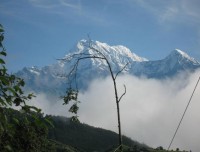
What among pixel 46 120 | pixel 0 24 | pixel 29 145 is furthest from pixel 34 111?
pixel 29 145

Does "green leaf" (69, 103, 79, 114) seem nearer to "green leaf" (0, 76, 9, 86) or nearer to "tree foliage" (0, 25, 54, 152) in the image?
"tree foliage" (0, 25, 54, 152)

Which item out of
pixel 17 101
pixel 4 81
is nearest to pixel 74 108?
pixel 17 101

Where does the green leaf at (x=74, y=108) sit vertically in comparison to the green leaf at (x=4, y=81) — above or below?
above

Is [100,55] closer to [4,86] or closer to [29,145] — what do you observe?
[4,86]

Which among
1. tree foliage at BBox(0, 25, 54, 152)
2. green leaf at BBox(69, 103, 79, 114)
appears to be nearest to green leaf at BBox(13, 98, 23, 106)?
tree foliage at BBox(0, 25, 54, 152)

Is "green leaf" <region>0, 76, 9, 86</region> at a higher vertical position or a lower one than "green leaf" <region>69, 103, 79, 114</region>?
lower

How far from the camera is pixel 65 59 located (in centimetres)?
1216

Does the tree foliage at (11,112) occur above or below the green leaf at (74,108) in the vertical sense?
below

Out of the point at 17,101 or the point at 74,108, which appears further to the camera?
the point at 74,108

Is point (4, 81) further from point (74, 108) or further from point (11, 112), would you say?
point (74, 108)

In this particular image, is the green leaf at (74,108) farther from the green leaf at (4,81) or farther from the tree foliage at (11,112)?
the green leaf at (4,81)

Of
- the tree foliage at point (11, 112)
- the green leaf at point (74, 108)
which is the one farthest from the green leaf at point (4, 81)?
the green leaf at point (74, 108)

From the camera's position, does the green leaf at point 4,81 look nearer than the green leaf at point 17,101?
Yes

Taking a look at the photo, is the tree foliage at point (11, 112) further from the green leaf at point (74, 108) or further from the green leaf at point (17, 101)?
the green leaf at point (74, 108)
